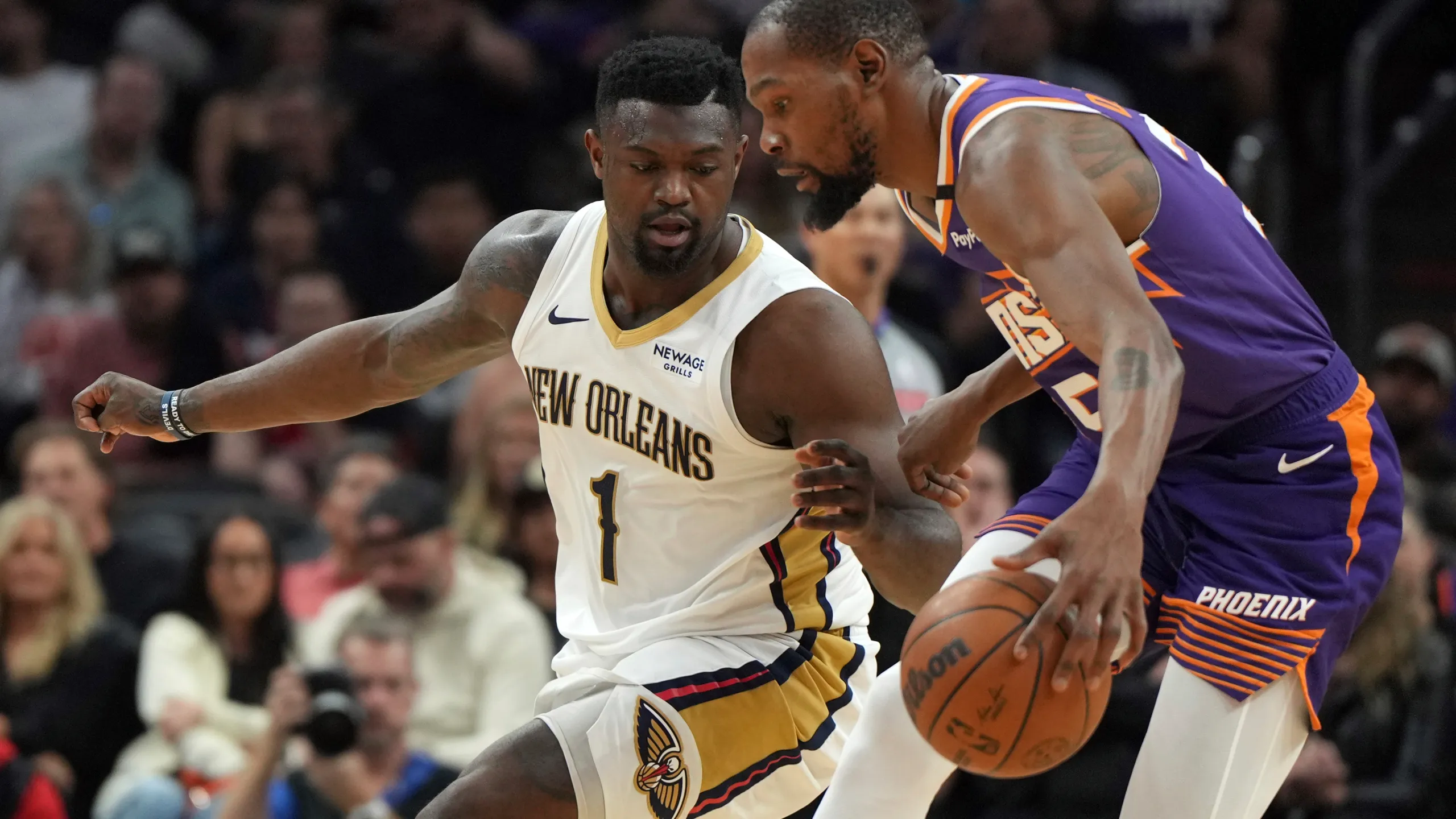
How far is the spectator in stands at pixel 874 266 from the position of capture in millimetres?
7016

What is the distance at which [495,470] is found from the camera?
803cm

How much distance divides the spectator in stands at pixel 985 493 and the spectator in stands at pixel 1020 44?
279cm

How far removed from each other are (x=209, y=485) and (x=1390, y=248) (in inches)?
254

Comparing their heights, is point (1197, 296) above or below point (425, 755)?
above

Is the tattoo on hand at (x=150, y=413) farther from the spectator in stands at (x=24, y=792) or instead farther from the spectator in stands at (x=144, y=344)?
the spectator in stands at (x=144, y=344)

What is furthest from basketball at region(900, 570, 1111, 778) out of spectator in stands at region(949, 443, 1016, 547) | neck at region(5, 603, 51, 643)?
neck at region(5, 603, 51, 643)

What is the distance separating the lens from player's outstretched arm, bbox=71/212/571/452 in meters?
4.67

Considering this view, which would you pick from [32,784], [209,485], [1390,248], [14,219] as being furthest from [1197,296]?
[14,219]

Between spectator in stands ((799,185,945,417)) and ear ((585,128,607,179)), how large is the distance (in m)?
2.51

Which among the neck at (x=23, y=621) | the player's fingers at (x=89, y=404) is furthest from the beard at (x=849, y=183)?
the neck at (x=23, y=621)

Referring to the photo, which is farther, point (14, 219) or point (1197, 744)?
point (14, 219)

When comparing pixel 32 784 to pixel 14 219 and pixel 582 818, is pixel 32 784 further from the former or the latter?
pixel 14 219

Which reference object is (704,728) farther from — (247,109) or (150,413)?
(247,109)

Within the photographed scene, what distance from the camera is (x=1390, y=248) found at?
10172 mm
